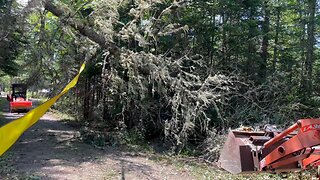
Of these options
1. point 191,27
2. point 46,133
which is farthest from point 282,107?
point 46,133

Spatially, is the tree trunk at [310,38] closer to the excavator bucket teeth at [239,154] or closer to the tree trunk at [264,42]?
the tree trunk at [264,42]

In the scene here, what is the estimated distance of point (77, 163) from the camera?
684 centimetres

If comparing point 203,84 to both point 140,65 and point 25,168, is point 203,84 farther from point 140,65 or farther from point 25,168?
point 25,168

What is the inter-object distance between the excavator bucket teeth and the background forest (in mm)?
4290

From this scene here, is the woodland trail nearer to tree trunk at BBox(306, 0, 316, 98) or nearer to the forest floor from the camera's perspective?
the forest floor

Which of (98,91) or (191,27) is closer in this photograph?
(191,27)

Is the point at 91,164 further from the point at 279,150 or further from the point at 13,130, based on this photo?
the point at 279,150

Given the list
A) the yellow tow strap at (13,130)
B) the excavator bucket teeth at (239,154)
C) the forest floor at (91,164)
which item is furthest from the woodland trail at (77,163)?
the yellow tow strap at (13,130)

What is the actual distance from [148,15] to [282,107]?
16.3 feet

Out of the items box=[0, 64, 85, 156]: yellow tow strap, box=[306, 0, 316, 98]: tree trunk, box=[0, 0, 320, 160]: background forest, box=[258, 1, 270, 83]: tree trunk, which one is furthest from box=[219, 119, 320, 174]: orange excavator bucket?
box=[306, 0, 316, 98]: tree trunk

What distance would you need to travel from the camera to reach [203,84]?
8.91 metres

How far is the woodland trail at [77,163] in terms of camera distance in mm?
6016

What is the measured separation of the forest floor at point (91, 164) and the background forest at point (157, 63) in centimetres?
98

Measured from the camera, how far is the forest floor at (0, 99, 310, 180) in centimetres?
606
